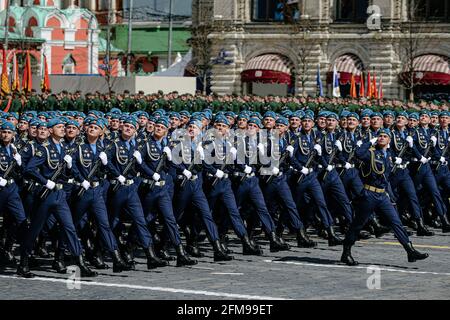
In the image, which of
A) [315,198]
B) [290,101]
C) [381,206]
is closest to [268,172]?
[315,198]

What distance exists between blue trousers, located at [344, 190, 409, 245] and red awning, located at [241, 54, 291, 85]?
4306cm

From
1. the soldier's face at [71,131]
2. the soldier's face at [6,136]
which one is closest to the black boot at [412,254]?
the soldier's face at [71,131]

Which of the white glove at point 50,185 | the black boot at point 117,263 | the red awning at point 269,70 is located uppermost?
the red awning at point 269,70

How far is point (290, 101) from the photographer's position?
125ft

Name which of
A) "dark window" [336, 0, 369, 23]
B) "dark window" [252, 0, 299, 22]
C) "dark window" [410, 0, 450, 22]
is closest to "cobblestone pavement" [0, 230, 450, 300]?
"dark window" [410, 0, 450, 22]

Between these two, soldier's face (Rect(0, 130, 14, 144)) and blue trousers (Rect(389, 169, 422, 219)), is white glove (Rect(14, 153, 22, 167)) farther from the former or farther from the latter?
blue trousers (Rect(389, 169, 422, 219))

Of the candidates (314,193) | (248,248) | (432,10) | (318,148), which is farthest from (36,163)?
(432,10)

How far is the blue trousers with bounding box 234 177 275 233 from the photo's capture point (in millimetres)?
19469

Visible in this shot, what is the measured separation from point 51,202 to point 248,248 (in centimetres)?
330

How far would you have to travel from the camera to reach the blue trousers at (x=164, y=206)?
18.0 m

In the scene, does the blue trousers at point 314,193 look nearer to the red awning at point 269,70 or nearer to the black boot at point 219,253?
the black boot at point 219,253

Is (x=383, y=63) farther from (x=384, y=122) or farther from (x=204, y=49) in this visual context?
(x=384, y=122)

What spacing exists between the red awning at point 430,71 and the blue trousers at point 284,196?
3794 centimetres
